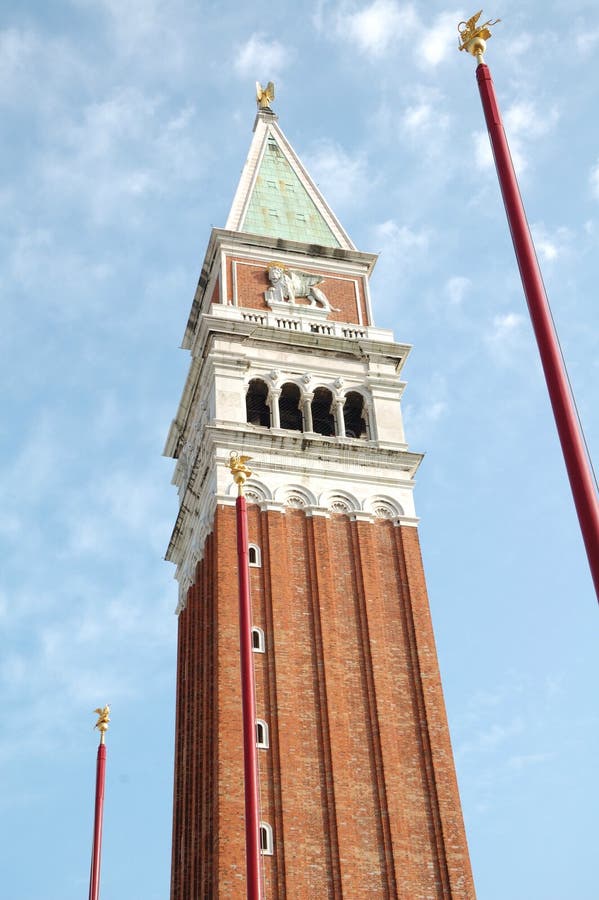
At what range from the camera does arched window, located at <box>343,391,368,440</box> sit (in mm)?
51809

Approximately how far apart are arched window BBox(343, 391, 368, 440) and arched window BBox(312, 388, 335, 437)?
0.68 metres

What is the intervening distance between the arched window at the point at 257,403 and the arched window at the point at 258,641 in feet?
35.6

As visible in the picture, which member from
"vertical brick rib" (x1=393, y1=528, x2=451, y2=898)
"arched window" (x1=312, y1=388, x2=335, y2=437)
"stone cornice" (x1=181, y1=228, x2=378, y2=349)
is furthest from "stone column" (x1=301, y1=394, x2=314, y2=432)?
"stone cornice" (x1=181, y1=228, x2=378, y2=349)

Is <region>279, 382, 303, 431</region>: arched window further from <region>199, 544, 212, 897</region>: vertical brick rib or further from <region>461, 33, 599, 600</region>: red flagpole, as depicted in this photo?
<region>461, 33, 599, 600</region>: red flagpole

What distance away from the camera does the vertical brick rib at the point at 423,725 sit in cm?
3919

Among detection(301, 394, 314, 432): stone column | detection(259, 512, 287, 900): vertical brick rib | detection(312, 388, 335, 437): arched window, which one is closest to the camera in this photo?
detection(259, 512, 287, 900): vertical brick rib

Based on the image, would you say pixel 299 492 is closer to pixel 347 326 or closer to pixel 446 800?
pixel 347 326

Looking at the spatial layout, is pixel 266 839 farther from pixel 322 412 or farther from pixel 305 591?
pixel 322 412

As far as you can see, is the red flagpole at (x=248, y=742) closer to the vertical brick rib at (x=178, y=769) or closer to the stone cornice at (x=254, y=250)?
the vertical brick rib at (x=178, y=769)

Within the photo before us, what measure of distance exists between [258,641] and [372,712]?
15.6ft

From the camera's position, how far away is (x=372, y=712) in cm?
4231

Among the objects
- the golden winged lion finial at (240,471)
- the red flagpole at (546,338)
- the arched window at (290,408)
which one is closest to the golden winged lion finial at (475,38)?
the red flagpole at (546,338)

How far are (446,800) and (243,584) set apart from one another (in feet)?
44.4

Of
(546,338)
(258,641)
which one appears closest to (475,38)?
(546,338)
